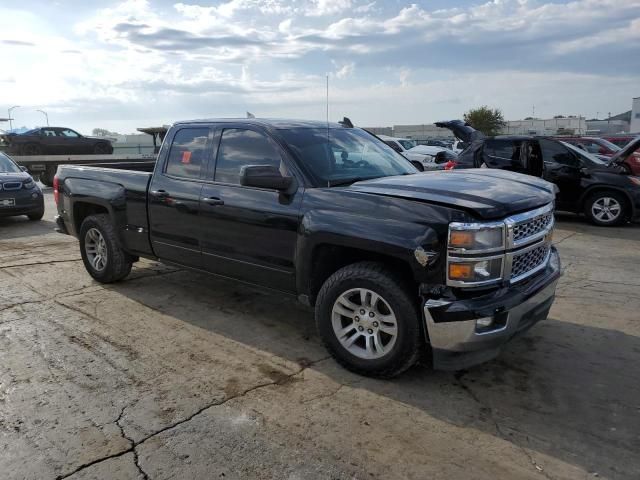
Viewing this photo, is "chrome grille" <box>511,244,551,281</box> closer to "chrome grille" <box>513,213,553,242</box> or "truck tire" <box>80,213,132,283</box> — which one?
"chrome grille" <box>513,213,553,242</box>

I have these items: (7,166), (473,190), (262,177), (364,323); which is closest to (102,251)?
(262,177)

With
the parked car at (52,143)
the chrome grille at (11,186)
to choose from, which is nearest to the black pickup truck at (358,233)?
the chrome grille at (11,186)

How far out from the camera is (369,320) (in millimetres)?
3723

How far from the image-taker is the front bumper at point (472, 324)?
327 centimetres

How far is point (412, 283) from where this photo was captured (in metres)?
3.57

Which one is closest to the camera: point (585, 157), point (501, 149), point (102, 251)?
point (102, 251)

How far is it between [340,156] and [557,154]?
24.9 feet

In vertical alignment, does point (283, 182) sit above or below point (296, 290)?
above

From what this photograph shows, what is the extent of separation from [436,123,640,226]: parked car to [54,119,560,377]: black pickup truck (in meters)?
6.48

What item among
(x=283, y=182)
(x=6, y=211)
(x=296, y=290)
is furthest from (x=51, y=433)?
(x=6, y=211)

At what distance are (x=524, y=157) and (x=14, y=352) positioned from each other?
9.60 meters

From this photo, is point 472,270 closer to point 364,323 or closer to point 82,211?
point 364,323

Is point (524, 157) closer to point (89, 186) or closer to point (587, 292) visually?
point (587, 292)

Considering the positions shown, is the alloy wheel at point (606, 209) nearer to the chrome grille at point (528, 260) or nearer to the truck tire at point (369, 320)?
the chrome grille at point (528, 260)
